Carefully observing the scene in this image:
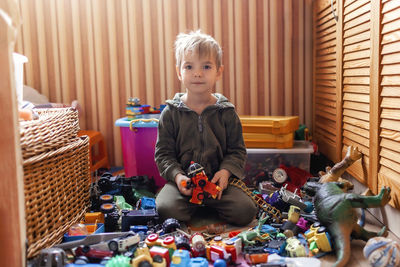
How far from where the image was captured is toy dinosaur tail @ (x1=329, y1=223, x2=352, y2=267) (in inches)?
43.8

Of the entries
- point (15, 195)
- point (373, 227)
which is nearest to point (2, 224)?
point (15, 195)

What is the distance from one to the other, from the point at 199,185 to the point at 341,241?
0.50 m

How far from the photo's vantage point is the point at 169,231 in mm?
1348

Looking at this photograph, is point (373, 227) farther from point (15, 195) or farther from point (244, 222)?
point (15, 195)

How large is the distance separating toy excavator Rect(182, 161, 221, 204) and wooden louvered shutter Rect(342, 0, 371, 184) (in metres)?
0.60

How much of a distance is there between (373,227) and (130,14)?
5.65ft

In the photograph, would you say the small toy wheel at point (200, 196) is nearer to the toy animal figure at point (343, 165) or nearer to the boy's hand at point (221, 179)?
the boy's hand at point (221, 179)

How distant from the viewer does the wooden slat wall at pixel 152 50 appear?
2352 mm

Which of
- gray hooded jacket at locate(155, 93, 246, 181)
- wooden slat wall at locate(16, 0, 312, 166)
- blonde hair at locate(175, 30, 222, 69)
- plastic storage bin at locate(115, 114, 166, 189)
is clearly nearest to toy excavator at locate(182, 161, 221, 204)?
gray hooded jacket at locate(155, 93, 246, 181)

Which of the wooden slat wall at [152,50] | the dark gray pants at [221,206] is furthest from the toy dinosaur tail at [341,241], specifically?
the wooden slat wall at [152,50]

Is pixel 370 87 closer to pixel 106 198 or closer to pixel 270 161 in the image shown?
pixel 270 161

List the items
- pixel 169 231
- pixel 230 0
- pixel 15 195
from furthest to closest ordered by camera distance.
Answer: pixel 230 0
pixel 169 231
pixel 15 195

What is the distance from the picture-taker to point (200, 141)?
1.59 meters

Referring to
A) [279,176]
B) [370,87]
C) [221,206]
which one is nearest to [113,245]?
[221,206]
